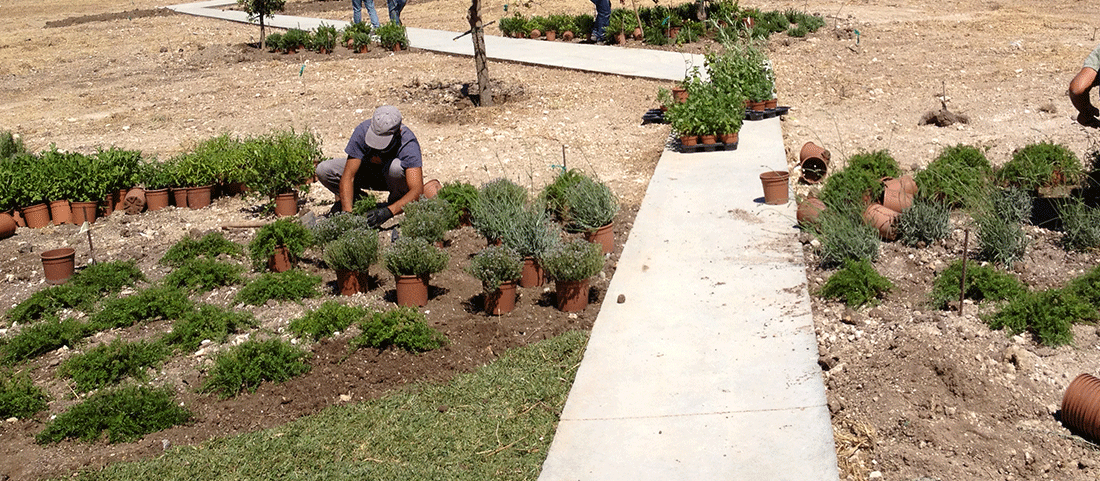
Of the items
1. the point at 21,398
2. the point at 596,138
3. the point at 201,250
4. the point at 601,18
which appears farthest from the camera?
the point at 601,18

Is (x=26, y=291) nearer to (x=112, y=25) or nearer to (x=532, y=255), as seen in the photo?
(x=532, y=255)

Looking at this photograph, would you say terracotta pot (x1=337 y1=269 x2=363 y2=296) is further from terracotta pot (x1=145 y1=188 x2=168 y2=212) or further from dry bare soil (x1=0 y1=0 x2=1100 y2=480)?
terracotta pot (x1=145 y1=188 x2=168 y2=212)

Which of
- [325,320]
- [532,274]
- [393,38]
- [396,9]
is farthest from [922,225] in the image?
[396,9]

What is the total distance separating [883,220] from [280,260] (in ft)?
13.9

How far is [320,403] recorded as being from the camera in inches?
218

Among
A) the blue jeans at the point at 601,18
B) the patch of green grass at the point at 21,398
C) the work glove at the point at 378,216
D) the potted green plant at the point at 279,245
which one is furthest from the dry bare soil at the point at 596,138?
the blue jeans at the point at 601,18

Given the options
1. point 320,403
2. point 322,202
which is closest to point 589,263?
point 320,403

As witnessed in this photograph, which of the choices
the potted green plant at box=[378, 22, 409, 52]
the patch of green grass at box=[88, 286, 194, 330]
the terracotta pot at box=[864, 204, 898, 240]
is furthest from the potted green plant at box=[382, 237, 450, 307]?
the potted green plant at box=[378, 22, 409, 52]

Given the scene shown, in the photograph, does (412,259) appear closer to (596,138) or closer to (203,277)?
(203,277)

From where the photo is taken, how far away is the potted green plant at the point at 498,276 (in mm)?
6437

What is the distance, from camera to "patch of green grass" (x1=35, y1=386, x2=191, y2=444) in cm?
529

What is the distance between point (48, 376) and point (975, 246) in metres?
5.86

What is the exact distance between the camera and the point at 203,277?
7.27 metres

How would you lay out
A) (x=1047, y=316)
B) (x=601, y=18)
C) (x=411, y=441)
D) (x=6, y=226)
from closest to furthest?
1. (x=411, y=441)
2. (x=1047, y=316)
3. (x=6, y=226)
4. (x=601, y=18)
